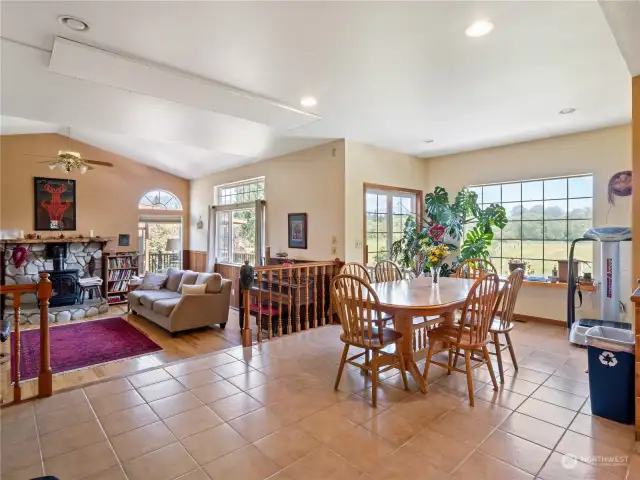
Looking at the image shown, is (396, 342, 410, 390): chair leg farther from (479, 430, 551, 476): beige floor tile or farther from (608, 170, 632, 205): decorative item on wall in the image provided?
(608, 170, 632, 205): decorative item on wall

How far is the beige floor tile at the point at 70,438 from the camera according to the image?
84.0 inches

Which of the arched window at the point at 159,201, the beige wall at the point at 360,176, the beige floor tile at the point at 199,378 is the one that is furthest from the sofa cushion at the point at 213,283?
the arched window at the point at 159,201

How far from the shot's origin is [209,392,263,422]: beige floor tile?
2518 mm

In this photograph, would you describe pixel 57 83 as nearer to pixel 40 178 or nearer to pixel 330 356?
pixel 330 356

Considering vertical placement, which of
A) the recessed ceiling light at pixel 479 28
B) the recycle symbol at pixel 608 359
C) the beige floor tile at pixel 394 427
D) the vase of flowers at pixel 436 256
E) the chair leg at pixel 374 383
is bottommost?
the beige floor tile at pixel 394 427

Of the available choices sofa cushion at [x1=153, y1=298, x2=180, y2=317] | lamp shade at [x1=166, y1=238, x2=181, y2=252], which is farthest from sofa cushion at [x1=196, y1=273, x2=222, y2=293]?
lamp shade at [x1=166, y1=238, x2=181, y2=252]

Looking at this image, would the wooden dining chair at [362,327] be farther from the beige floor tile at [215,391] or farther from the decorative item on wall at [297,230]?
the decorative item on wall at [297,230]

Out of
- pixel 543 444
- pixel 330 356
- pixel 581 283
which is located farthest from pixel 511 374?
pixel 581 283

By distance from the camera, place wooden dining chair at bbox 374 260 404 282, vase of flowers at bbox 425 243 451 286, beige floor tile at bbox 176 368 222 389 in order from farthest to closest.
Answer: wooden dining chair at bbox 374 260 404 282, vase of flowers at bbox 425 243 451 286, beige floor tile at bbox 176 368 222 389

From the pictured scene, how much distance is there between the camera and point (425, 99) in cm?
363

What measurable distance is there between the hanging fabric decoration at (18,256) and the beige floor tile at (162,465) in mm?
6693

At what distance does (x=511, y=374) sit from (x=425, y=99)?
2.75 meters

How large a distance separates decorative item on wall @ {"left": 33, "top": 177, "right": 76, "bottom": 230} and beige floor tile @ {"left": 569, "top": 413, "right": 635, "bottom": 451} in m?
8.76

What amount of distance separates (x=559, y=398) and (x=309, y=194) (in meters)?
3.99
